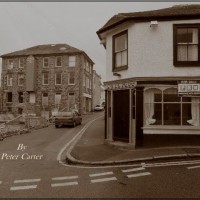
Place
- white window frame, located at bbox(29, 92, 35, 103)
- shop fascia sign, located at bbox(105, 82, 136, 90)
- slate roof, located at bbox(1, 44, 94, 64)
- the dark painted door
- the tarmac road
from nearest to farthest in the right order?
the tarmac road < shop fascia sign, located at bbox(105, 82, 136, 90) < the dark painted door < slate roof, located at bbox(1, 44, 94, 64) < white window frame, located at bbox(29, 92, 35, 103)

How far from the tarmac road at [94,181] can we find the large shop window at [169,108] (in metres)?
4.32

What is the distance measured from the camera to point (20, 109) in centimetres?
5191

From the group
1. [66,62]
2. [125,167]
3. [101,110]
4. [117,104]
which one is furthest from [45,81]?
[125,167]

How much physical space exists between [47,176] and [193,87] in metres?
7.96

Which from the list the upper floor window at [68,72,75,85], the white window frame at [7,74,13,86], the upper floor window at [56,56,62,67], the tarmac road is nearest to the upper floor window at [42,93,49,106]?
the upper floor window at [68,72,75,85]

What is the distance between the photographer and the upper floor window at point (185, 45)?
1442 centimetres

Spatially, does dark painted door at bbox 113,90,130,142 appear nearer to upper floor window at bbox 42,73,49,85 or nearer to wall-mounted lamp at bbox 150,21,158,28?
wall-mounted lamp at bbox 150,21,158,28

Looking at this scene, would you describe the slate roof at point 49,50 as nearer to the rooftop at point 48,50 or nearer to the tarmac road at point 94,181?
the rooftop at point 48,50

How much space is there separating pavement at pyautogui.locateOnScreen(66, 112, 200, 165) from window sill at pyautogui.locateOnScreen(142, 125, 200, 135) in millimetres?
183

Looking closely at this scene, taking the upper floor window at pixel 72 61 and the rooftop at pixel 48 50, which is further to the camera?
the rooftop at pixel 48 50

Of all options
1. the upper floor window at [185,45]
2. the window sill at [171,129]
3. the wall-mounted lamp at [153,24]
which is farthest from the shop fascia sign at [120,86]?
the wall-mounted lamp at [153,24]

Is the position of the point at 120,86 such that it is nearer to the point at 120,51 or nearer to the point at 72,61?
the point at 120,51

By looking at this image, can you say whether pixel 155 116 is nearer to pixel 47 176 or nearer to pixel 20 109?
pixel 47 176

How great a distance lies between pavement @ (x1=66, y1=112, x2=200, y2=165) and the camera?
11.6 m
